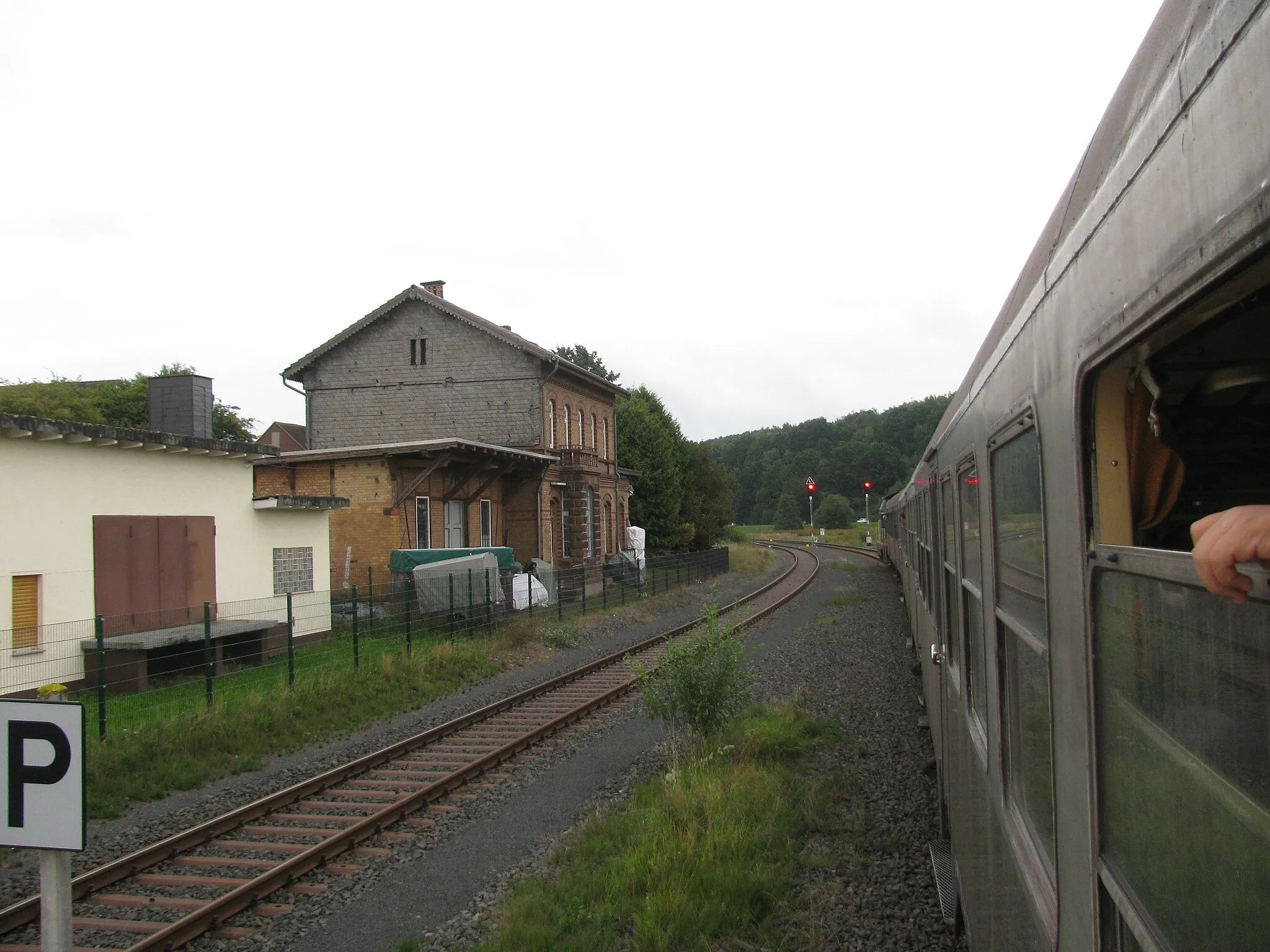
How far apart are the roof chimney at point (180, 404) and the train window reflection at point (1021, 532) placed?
55.7 ft

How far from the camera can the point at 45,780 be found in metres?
3.04

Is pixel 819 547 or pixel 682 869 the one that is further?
pixel 819 547

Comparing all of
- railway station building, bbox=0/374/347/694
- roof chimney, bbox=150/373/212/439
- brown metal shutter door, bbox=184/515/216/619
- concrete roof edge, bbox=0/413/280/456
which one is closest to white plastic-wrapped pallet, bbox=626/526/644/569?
railway station building, bbox=0/374/347/694

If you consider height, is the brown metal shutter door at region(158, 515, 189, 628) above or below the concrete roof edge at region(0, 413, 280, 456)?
below

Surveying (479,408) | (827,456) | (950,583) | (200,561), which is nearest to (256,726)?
(200,561)

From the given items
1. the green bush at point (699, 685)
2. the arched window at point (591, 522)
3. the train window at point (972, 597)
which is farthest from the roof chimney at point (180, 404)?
the train window at point (972, 597)

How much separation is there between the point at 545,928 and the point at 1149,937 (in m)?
4.64

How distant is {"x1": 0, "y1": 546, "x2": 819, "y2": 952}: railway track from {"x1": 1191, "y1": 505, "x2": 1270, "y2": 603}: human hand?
599 centimetres

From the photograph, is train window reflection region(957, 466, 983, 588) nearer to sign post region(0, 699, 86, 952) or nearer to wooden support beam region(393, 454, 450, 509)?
sign post region(0, 699, 86, 952)

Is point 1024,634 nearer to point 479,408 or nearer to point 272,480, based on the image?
point 272,480

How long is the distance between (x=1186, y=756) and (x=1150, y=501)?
41 cm

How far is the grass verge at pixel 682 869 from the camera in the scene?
211 inches

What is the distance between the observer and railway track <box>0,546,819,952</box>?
19.2 ft

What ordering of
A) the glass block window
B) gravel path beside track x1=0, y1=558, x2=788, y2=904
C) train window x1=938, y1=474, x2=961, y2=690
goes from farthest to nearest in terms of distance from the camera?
the glass block window, gravel path beside track x1=0, y1=558, x2=788, y2=904, train window x1=938, y1=474, x2=961, y2=690
